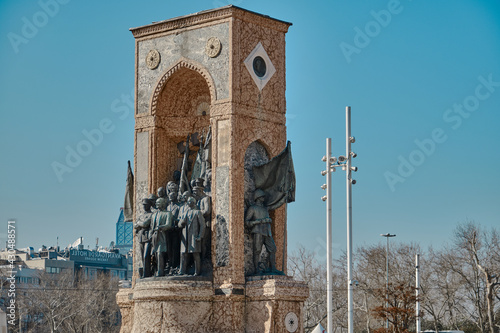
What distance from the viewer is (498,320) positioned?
7050 cm


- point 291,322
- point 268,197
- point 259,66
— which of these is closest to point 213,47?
point 259,66

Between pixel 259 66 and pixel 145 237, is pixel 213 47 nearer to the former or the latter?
pixel 259 66

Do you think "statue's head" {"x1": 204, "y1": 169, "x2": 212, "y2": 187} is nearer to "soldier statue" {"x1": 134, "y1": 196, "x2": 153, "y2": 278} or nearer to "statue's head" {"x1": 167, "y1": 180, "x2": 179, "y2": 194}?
"statue's head" {"x1": 167, "y1": 180, "x2": 179, "y2": 194}

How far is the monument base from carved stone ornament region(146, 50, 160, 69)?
7.59 meters

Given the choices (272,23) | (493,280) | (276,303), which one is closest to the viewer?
(276,303)

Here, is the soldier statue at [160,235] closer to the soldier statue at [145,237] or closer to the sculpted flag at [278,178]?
the soldier statue at [145,237]

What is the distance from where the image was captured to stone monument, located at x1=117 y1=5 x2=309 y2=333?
3516cm

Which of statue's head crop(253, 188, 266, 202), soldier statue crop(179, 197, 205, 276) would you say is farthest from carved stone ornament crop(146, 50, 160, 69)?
statue's head crop(253, 188, 266, 202)

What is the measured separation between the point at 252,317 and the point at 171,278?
9.30ft

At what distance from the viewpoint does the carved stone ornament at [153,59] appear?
3831 cm

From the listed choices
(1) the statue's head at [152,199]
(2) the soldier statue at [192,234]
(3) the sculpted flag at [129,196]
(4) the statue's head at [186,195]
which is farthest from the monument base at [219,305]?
(3) the sculpted flag at [129,196]

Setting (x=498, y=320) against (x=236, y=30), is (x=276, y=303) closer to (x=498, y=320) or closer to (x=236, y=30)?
→ (x=236, y=30)

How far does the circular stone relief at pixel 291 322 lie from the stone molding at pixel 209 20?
31.5 feet

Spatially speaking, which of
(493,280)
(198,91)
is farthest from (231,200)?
(493,280)
